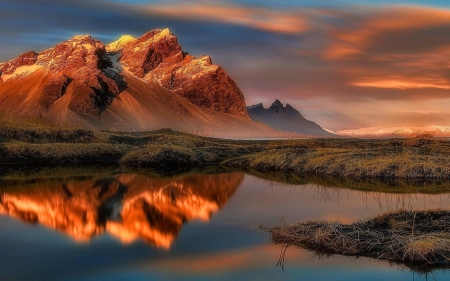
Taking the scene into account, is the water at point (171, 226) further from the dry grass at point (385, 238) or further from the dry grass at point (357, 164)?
the dry grass at point (357, 164)

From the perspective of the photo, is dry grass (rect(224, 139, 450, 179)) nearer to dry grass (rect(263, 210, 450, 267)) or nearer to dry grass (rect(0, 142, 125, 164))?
dry grass (rect(0, 142, 125, 164))

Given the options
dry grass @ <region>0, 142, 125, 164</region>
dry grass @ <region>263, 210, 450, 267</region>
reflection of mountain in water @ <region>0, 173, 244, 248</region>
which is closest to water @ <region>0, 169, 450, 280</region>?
reflection of mountain in water @ <region>0, 173, 244, 248</region>

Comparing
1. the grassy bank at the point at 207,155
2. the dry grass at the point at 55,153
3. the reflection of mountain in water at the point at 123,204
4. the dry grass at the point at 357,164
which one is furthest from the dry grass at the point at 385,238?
the dry grass at the point at 55,153

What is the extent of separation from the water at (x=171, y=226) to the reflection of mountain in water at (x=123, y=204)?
0.04m

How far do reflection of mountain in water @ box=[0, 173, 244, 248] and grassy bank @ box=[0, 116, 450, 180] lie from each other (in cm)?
784

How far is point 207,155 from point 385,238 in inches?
1201

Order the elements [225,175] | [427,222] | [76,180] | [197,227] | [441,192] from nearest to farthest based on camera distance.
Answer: [427,222] < [197,227] < [441,192] < [76,180] < [225,175]

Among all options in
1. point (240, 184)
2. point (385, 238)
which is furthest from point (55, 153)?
point (385, 238)

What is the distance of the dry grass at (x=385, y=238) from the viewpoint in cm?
1021

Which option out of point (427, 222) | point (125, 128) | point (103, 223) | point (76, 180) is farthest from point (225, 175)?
point (125, 128)

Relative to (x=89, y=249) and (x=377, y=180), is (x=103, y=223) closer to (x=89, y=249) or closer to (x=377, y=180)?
(x=89, y=249)

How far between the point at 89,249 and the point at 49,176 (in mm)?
18374

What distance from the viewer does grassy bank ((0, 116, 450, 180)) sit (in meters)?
29.5

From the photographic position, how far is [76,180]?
26.7m
